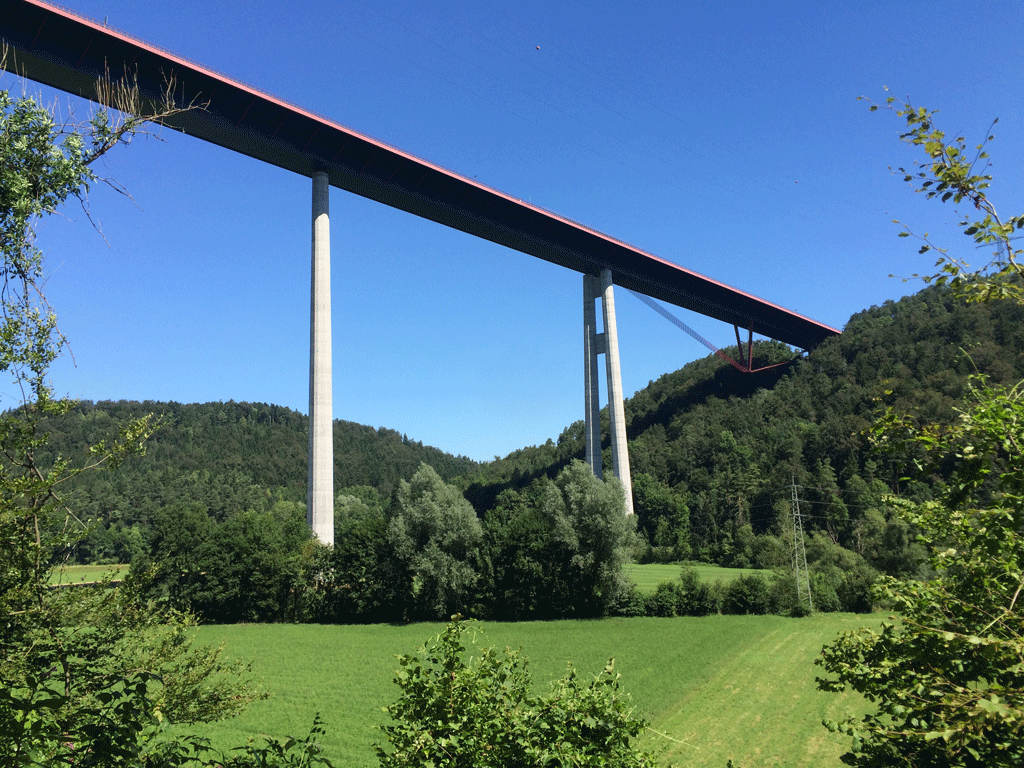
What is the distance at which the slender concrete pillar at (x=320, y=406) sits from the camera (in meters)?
Answer: 36.9

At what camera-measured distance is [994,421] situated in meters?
2.96

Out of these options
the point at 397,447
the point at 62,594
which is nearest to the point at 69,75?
the point at 62,594

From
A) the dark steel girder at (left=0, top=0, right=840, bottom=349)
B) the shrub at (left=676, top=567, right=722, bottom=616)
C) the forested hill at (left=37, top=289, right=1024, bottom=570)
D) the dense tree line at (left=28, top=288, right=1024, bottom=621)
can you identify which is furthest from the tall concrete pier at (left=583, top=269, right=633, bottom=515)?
the forested hill at (left=37, top=289, right=1024, bottom=570)

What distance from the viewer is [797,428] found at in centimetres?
7588

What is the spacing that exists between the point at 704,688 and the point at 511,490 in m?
58.8

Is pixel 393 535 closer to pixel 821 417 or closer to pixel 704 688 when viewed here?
pixel 704 688

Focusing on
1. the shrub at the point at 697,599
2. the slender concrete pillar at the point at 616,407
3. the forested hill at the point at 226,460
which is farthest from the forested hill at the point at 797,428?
the forested hill at the point at 226,460

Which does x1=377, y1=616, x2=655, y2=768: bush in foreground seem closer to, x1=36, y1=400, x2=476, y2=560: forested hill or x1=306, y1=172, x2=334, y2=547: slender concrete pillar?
x1=306, y1=172, x2=334, y2=547: slender concrete pillar

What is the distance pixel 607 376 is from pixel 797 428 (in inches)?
1425

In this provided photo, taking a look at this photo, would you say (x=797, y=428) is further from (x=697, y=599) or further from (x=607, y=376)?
(x=697, y=599)

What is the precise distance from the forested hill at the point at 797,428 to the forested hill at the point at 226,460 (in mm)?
46238

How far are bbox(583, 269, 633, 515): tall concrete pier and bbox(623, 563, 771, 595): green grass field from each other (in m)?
6.49

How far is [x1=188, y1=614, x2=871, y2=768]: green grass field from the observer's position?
55.5ft

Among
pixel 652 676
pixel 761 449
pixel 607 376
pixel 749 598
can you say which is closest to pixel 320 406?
pixel 652 676
